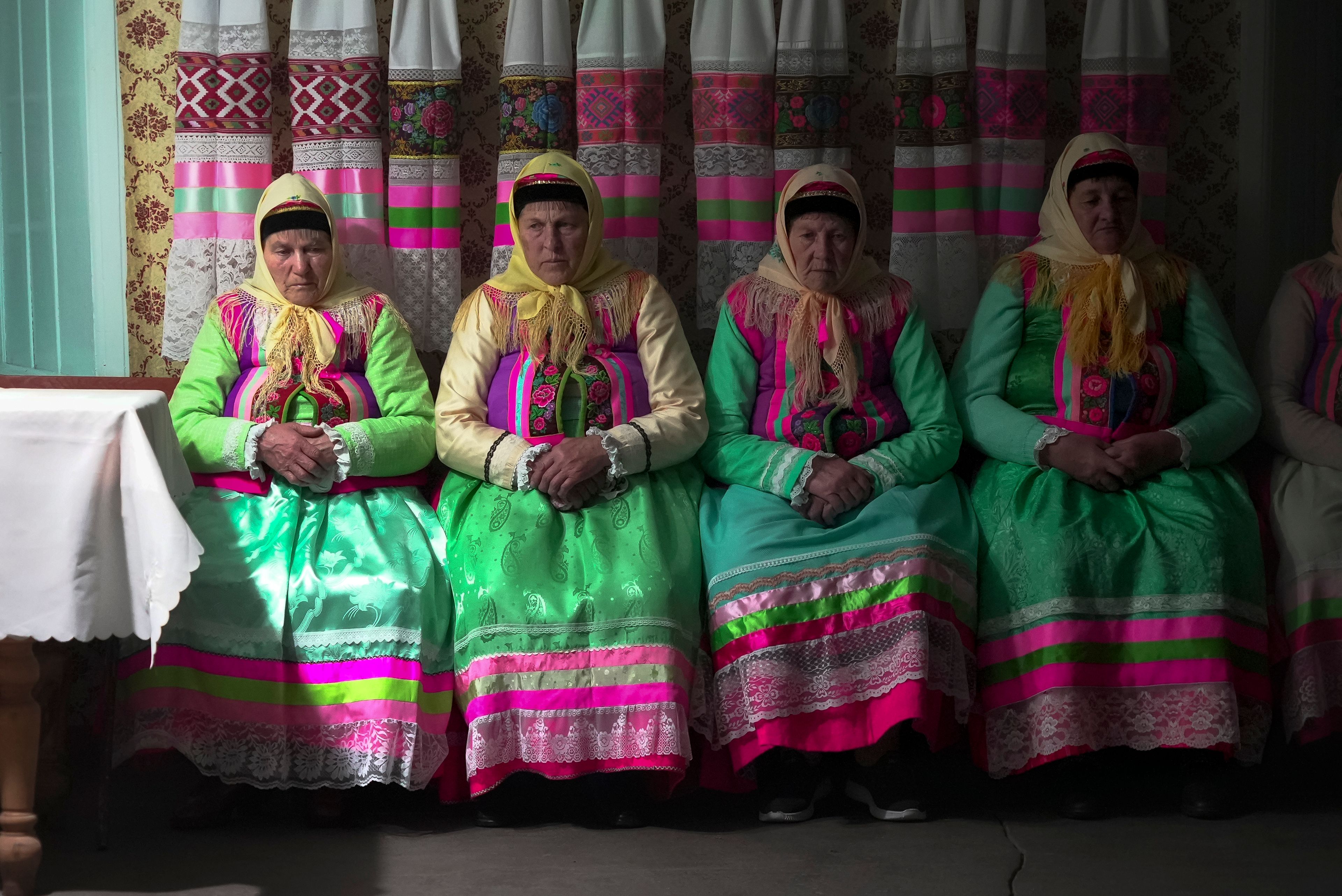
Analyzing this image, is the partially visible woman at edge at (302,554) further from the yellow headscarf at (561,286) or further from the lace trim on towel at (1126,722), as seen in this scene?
the lace trim on towel at (1126,722)

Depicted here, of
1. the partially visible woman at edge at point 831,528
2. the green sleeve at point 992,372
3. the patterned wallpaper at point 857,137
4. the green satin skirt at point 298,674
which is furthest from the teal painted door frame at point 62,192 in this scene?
the green sleeve at point 992,372

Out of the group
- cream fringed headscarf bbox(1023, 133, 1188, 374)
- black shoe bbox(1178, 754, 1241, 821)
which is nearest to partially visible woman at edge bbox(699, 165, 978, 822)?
cream fringed headscarf bbox(1023, 133, 1188, 374)

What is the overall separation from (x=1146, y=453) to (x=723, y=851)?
1.35m

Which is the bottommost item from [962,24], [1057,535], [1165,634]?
[1165,634]

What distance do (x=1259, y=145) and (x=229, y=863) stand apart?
3343mm

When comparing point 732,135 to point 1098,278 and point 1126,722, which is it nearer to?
point 1098,278

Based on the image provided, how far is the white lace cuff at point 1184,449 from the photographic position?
3016 mm

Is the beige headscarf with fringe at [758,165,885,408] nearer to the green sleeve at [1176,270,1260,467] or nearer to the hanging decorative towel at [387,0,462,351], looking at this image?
the green sleeve at [1176,270,1260,467]

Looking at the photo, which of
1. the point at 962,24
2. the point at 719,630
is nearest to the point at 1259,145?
the point at 962,24

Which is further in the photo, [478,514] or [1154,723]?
[478,514]

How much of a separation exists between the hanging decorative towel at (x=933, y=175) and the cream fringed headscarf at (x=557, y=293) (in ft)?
2.82

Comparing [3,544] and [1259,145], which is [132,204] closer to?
[3,544]

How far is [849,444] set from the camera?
313 centimetres

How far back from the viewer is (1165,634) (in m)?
2.78
